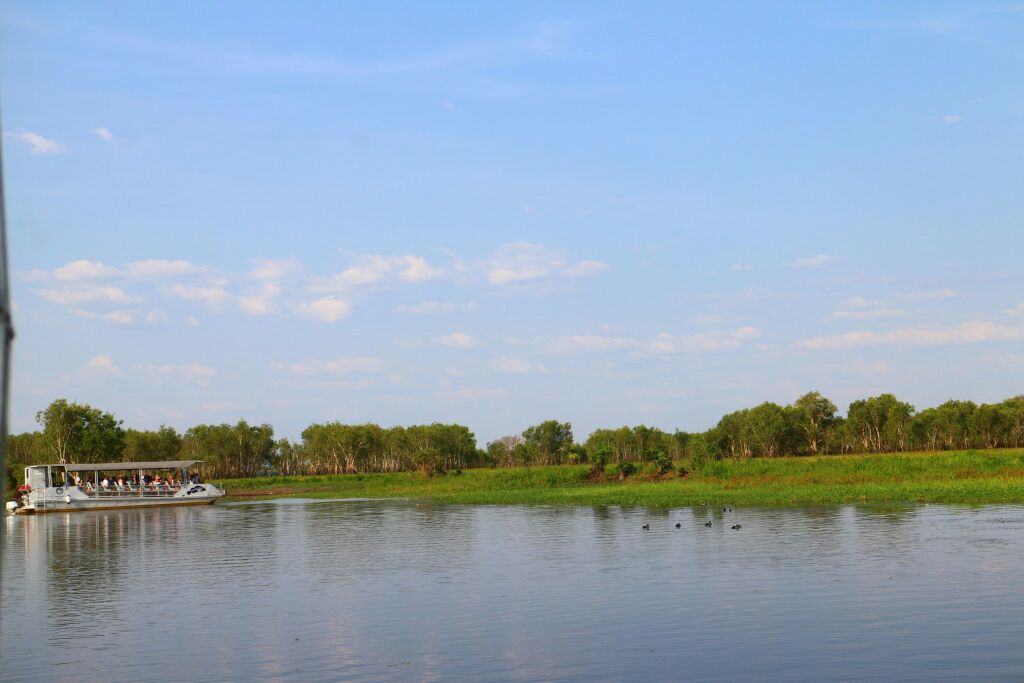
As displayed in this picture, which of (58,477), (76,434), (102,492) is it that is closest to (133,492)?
(102,492)

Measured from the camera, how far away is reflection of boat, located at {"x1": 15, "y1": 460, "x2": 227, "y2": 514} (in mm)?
80500

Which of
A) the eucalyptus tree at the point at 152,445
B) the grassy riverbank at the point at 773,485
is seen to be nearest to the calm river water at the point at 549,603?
the grassy riverbank at the point at 773,485

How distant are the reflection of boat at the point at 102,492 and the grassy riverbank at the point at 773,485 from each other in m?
16.8

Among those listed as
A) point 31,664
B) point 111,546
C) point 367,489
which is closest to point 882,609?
point 31,664

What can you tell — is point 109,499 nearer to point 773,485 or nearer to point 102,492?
point 102,492

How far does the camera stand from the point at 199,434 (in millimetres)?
184875

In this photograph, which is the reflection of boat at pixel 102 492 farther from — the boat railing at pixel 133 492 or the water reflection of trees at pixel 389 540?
the water reflection of trees at pixel 389 540

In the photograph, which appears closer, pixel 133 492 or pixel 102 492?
pixel 102 492

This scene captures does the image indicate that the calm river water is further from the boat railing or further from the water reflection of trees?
the boat railing

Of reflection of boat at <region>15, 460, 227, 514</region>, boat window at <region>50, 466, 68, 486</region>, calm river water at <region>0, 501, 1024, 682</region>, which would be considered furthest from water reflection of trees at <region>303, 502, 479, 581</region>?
boat window at <region>50, 466, 68, 486</region>

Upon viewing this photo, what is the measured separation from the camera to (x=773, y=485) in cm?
6612

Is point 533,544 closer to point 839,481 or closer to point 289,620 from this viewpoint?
point 289,620

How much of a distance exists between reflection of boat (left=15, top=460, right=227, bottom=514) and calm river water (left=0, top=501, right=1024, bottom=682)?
34.1 metres

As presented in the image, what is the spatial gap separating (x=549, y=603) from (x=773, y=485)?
42.5 meters
